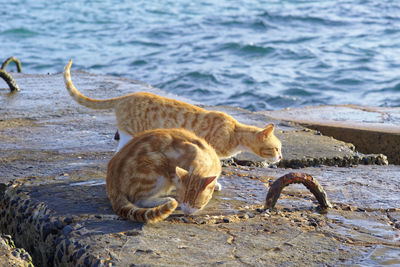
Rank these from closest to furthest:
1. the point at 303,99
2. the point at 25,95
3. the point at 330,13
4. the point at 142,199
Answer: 1. the point at 142,199
2. the point at 25,95
3. the point at 303,99
4. the point at 330,13

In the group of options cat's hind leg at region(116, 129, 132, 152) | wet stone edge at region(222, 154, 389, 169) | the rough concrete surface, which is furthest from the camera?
wet stone edge at region(222, 154, 389, 169)

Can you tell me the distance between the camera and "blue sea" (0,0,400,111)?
37.1 ft

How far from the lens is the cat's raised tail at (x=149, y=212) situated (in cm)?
304

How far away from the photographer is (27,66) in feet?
47.4

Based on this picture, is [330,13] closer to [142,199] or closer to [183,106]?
[183,106]

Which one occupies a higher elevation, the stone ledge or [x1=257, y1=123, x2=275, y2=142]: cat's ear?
[x1=257, y1=123, x2=275, y2=142]: cat's ear

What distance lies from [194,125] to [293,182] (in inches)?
52.5

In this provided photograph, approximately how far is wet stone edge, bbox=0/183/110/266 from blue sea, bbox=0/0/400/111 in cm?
680

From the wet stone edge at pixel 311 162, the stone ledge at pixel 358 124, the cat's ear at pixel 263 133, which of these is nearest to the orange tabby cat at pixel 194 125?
the cat's ear at pixel 263 133

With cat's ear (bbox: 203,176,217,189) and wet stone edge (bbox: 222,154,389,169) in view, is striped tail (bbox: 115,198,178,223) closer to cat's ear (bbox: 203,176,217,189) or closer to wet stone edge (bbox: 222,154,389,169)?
cat's ear (bbox: 203,176,217,189)

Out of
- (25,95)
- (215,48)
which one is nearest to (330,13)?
(215,48)

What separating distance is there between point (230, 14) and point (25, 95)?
13182mm

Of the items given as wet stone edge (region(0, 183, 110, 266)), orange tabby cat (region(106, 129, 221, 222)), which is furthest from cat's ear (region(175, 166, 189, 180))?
wet stone edge (region(0, 183, 110, 266))

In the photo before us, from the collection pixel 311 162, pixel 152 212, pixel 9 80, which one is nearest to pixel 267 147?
pixel 311 162
